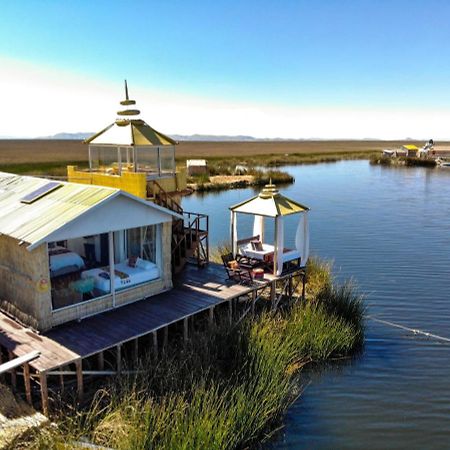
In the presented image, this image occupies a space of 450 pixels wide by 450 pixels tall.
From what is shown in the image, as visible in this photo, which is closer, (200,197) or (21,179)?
(21,179)

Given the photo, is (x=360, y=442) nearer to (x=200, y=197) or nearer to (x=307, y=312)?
(x=307, y=312)

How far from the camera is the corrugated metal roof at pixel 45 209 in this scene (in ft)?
42.1

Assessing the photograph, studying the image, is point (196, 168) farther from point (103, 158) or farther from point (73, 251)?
point (73, 251)

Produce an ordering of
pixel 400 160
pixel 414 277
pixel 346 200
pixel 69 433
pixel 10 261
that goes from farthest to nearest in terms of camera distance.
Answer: pixel 400 160
pixel 346 200
pixel 414 277
pixel 10 261
pixel 69 433

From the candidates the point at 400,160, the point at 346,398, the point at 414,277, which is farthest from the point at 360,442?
the point at 400,160

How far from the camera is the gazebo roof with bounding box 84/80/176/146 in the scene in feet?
56.4

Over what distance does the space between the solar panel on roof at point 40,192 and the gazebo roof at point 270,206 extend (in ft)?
21.5

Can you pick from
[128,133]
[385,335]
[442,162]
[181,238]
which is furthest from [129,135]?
[442,162]

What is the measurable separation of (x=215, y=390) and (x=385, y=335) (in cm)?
815

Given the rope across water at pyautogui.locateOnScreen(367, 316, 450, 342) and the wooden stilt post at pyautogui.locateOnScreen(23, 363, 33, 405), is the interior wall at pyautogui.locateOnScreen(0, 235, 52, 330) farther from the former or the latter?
the rope across water at pyautogui.locateOnScreen(367, 316, 450, 342)

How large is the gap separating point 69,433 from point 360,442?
22.1ft

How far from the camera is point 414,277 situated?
22.9m

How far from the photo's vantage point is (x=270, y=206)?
17.5 meters

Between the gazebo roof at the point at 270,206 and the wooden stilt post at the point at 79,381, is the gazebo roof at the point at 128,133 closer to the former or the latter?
the gazebo roof at the point at 270,206
